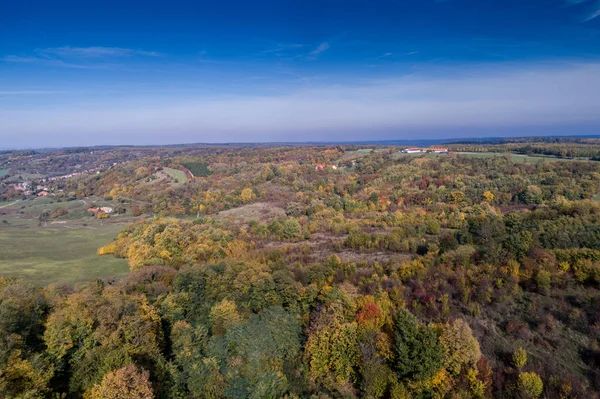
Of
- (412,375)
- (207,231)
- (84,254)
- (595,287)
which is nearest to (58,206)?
(84,254)

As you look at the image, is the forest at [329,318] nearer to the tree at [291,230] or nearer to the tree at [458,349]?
the tree at [458,349]

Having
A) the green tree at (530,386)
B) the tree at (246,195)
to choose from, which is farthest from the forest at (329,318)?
the tree at (246,195)

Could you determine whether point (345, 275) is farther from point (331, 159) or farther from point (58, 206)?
point (331, 159)

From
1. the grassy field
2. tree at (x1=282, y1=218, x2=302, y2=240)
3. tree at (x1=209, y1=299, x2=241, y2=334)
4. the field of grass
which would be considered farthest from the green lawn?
the field of grass

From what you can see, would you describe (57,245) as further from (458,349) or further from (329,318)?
(458,349)

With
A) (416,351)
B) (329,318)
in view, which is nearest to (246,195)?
(329,318)
